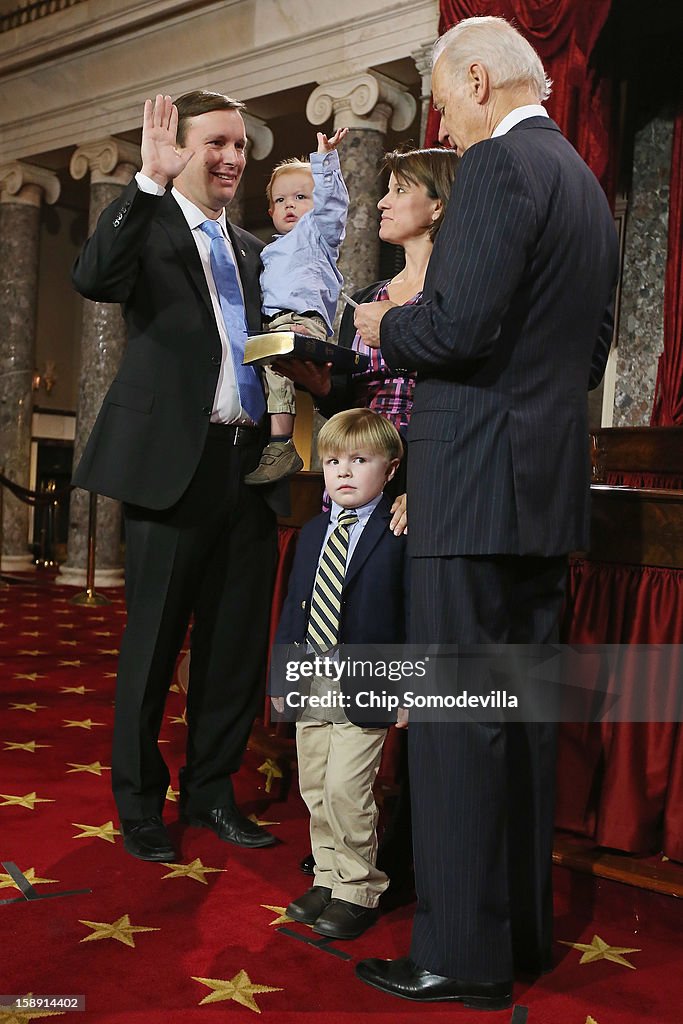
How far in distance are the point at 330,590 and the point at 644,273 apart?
20.6 ft

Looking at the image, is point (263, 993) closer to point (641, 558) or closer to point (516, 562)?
point (516, 562)

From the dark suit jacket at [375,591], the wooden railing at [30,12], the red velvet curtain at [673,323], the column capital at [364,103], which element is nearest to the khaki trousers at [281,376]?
the dark suit jacket at [375,591]

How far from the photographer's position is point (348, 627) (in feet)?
8.10

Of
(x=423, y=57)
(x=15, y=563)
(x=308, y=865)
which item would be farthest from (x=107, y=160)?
(x=308, y=865)

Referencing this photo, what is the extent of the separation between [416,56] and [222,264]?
17.1 feet

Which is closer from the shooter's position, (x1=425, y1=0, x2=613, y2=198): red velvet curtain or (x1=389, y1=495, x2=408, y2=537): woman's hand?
(x1=389, y1=495, x2=408, y2=537): woman's hand

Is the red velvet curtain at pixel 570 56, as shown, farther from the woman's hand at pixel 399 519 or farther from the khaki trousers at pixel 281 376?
the woman's hand at pixel 399 519

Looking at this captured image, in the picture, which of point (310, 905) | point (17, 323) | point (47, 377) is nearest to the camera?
point (310, 905)

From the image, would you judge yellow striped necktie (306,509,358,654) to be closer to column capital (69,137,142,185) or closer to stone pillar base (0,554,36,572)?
column capital (69,137,142,185)

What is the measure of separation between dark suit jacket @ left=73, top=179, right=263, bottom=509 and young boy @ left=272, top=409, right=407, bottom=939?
0.44 meters

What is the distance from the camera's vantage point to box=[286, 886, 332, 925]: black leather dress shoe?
2402 millimetres

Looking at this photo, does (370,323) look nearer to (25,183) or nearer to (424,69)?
(424,69)

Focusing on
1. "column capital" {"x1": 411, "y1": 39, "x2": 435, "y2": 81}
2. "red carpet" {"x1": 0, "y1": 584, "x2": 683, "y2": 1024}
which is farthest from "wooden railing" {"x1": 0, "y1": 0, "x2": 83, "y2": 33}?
"red carpet" {"x1": 0, "y1": 584, "x2": 683, "y2": 1024}

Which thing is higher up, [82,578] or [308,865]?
[82,578]
